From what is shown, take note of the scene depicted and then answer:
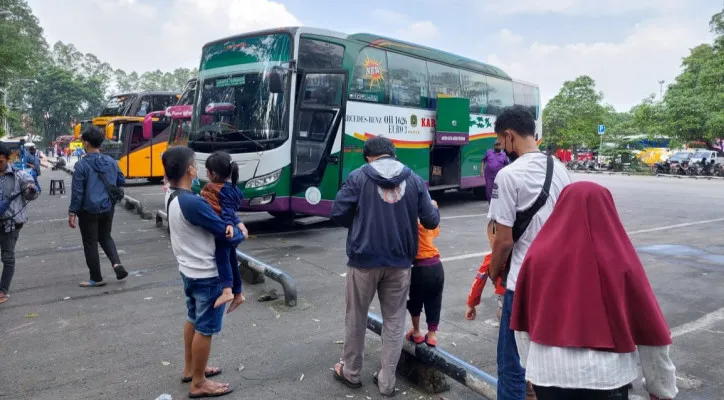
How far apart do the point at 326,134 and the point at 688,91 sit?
3409cm

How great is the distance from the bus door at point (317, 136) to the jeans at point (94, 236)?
364 centimetres

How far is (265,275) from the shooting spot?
6188 mm

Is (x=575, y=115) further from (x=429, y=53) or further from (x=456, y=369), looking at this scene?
(x=456, y=369)

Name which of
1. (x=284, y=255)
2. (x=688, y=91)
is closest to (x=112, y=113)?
(x=284, y=255)

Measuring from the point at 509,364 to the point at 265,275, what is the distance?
12.6ft

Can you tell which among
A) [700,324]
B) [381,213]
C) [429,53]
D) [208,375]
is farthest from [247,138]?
[700,324]

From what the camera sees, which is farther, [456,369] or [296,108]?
[296,108]

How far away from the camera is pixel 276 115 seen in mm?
9367

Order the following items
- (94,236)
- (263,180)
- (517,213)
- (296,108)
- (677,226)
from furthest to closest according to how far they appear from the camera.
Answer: (677,226) → (296,108) → (263,180) → (94,236) → (517,213)

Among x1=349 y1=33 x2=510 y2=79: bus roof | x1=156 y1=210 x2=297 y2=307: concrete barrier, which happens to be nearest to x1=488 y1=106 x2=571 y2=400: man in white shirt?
x1=156 y1=210 x2=297 y2=307: concrete barrier

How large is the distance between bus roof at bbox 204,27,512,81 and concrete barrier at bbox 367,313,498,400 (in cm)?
710

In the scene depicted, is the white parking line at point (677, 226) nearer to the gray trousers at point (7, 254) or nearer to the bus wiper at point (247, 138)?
the bus wiper at point (247, 138)

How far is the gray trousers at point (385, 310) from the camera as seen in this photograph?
3.68 metres

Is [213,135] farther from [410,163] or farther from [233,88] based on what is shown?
[410,163]
